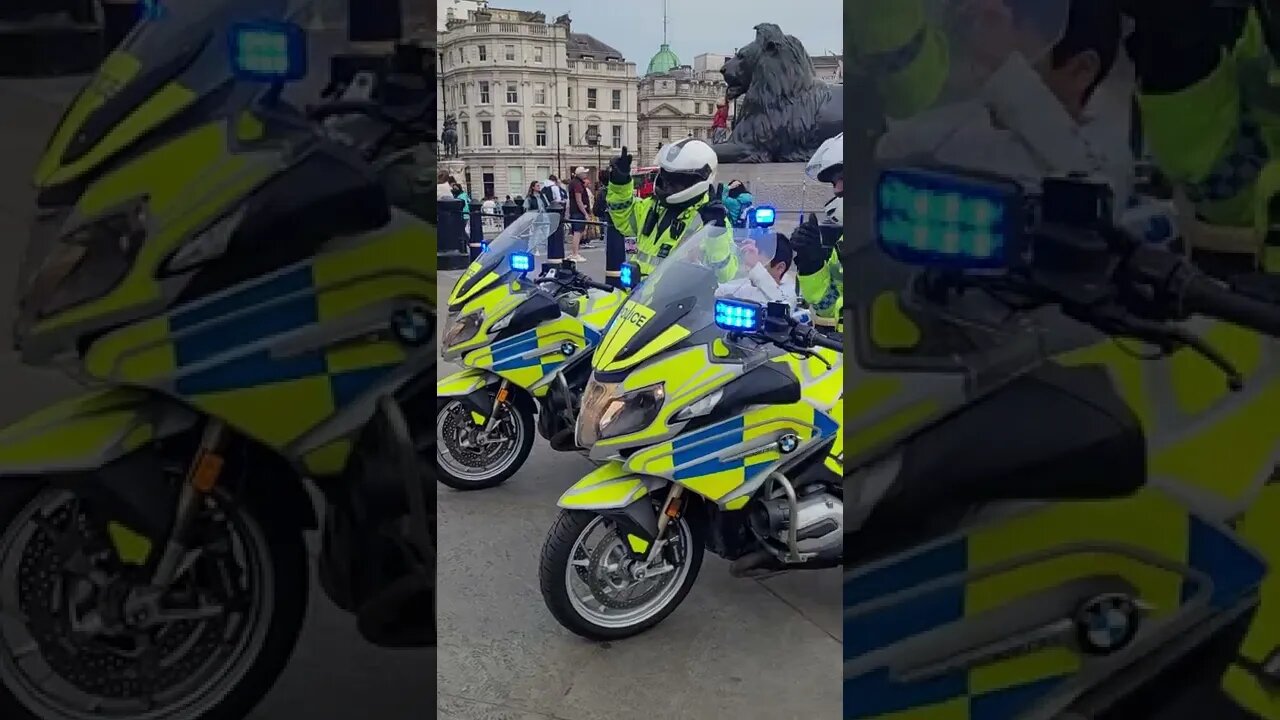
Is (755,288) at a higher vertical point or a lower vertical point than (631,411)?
higher

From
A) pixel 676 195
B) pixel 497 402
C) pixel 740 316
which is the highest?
pixel 676 195

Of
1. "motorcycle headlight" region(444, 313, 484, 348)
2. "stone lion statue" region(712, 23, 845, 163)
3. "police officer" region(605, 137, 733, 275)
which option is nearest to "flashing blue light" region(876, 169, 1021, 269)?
"motorcycle headlight" region(444, 313, 484, 348)

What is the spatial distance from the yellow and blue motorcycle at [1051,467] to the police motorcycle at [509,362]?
105 inches

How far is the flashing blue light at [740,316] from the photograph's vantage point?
9.90ft

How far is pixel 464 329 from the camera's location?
4.48 metres

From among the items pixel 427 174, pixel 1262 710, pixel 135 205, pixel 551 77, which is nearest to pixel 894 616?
pixel 1262 710

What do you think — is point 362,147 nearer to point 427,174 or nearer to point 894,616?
point 427,174

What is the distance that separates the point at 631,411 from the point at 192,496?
1.55m

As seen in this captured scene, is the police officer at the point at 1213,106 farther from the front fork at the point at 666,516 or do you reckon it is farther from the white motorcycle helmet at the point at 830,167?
the white motorcycle helmet at the point at 830,167

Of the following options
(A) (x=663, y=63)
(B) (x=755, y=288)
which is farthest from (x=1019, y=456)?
(A) (x=663, y=63)

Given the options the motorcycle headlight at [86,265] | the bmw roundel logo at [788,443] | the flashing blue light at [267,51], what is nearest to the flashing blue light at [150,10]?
the flashing blue light at [267,51]

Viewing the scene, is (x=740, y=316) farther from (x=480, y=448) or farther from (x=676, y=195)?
(x=676, y=195)

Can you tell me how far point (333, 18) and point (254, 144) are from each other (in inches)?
9.2

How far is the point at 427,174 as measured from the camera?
5.57 ft
